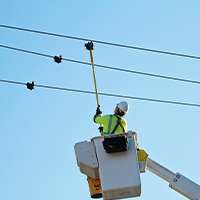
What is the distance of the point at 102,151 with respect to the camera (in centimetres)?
769

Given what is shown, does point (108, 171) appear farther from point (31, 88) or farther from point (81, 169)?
point (31, 88)

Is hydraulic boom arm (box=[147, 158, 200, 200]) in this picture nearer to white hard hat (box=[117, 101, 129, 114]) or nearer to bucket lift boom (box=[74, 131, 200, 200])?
bucket lift boom (box=[74, 131, 200, 200])

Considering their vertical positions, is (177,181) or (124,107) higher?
(124,107)

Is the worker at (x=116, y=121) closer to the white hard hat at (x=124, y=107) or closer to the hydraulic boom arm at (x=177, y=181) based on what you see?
the white hard hat at (x=124, y=107)

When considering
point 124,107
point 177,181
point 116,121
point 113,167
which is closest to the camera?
point 113,167

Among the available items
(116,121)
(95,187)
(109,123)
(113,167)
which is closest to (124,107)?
(116,121)

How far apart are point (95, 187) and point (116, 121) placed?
4.03 ft

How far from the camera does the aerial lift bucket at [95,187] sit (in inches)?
308

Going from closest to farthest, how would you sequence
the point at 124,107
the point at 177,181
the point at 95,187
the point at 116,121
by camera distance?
1. the point at 95,187
2. the point at 116,121
3. the point at 124,107
4. the point at 177,181

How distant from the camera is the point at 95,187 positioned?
7.87 m

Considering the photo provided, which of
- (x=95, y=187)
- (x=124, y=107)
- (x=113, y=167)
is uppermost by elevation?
(x=124, y=107)

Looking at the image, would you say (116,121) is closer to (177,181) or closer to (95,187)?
(95,187)

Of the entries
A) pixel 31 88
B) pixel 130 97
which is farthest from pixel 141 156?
pixel 31 88

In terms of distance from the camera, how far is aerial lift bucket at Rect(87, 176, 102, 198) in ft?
25.7
